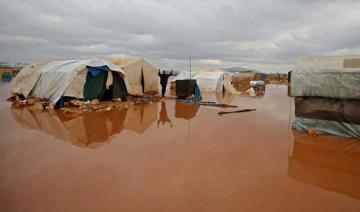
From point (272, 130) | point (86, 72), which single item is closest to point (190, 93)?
point (86, 72)

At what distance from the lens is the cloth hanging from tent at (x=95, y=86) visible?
1300cm

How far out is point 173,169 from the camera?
4.63 meters

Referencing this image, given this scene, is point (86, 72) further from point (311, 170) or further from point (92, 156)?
point (311, 170)

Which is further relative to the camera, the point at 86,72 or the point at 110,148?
the point at 86,72

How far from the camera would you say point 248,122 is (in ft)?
30.1

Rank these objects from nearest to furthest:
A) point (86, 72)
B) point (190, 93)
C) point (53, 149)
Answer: point (53, 149)
point (86, 72)
point (190, 93)

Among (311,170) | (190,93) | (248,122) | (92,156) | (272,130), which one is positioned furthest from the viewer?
(190,93)

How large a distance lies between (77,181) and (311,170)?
4422 millimetres

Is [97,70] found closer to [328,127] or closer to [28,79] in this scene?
[28,79]

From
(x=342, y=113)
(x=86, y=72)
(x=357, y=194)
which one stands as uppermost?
(x=86, y=72)

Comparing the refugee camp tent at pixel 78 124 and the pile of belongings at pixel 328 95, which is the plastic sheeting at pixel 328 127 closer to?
the pile of belongings at pixel 328 95

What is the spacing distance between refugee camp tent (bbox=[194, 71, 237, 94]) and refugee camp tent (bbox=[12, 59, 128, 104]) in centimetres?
1007

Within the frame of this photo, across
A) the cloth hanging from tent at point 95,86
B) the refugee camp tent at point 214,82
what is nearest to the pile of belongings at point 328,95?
the cloth hanging from tent at point 95,86

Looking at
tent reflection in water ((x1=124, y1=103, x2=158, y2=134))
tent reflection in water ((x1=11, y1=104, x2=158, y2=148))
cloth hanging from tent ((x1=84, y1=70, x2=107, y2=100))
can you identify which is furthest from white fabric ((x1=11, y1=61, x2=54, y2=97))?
tent reflection in water ((x1=124, y1=103, x2=158, y2=134))
